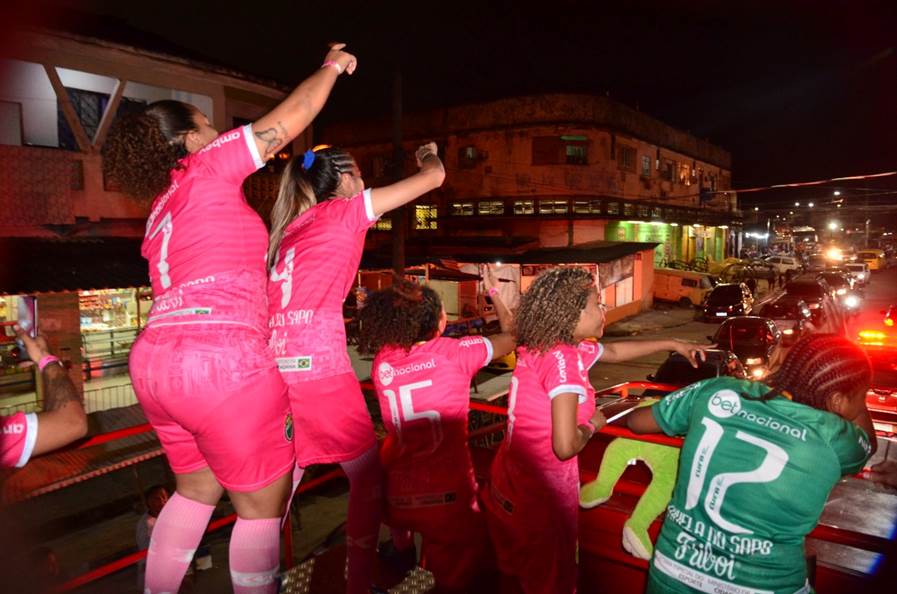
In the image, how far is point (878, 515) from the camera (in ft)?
16.5

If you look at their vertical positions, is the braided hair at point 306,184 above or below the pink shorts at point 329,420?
above

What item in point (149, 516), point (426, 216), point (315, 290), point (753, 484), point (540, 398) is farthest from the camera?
point (426, 216)

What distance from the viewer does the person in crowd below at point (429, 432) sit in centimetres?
282

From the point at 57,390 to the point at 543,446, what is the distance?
2.06 m

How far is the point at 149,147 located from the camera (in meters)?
2.01

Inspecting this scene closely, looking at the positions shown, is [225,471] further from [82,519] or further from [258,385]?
[82,519]

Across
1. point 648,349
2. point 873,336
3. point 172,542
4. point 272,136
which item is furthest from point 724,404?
point 873,336

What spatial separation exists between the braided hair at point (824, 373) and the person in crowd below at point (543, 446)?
32.6 inches

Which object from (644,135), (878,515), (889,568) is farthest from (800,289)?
(889,568)

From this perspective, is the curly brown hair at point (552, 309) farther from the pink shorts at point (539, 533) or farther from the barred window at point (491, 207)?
the barred window at point (491, 207)

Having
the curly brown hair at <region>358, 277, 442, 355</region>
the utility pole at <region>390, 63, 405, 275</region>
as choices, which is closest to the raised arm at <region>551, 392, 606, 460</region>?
the curly brown hair at <region>358, 277, 442, 355</region>

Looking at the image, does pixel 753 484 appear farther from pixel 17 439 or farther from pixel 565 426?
pixel 17 439

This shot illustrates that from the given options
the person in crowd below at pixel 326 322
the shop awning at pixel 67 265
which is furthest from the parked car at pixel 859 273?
the person in crowd below at pixel 326 322

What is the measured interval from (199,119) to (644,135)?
34.1 metres
